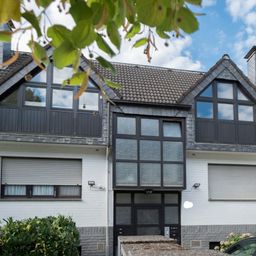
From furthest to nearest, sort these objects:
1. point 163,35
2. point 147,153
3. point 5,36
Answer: point 147,153
point 163,35
point 5,36

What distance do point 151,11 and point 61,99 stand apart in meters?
13.3

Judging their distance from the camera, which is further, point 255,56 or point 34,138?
point 255,56

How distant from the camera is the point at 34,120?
14141 millimetres

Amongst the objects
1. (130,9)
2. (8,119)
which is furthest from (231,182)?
(130,9)

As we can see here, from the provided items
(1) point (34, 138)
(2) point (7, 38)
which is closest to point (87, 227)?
(1) point (34, 138)

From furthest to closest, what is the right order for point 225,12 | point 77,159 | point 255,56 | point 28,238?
point 255,56
point 77,159
point 28,238
point 225,12

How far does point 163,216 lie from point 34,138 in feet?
18.7

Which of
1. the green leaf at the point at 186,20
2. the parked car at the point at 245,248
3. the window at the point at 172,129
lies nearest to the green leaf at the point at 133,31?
the green leaf at the point at 186,20

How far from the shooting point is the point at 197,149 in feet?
51.4

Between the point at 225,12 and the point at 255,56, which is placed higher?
the point at 255,56

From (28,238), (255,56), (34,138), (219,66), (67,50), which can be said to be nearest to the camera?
(67,50)

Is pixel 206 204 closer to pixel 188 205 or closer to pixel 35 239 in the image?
pixel 188 205

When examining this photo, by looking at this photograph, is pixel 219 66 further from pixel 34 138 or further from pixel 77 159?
pixel 34 138

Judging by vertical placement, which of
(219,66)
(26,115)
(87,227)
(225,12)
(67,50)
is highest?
(219,66)
